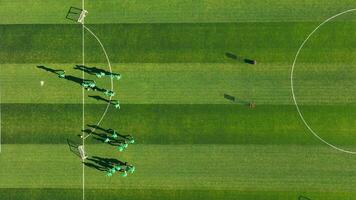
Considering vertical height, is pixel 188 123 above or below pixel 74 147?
above

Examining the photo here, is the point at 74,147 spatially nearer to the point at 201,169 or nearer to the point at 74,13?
the point at 201,169

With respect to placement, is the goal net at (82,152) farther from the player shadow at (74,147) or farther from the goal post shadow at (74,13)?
the goal post shadow at (74,13)

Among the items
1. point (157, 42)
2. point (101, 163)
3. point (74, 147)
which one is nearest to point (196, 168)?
point (101, 163)

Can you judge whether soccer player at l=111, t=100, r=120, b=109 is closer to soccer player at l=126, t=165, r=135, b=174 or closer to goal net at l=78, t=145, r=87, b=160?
goal net at l=78, t=145, r=87, b=160

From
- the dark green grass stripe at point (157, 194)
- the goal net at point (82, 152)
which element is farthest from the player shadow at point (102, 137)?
the dark green grass stripe at point (157, 194)

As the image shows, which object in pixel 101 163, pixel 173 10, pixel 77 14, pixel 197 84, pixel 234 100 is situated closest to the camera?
pixel 234 100

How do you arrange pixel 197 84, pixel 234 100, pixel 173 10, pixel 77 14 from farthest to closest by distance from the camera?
pixel 77 14
pixel 173 10
pixel 197 84
pixel 234 100

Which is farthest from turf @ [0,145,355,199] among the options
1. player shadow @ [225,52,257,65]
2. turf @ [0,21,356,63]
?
turf @ [0,21,356,63]
